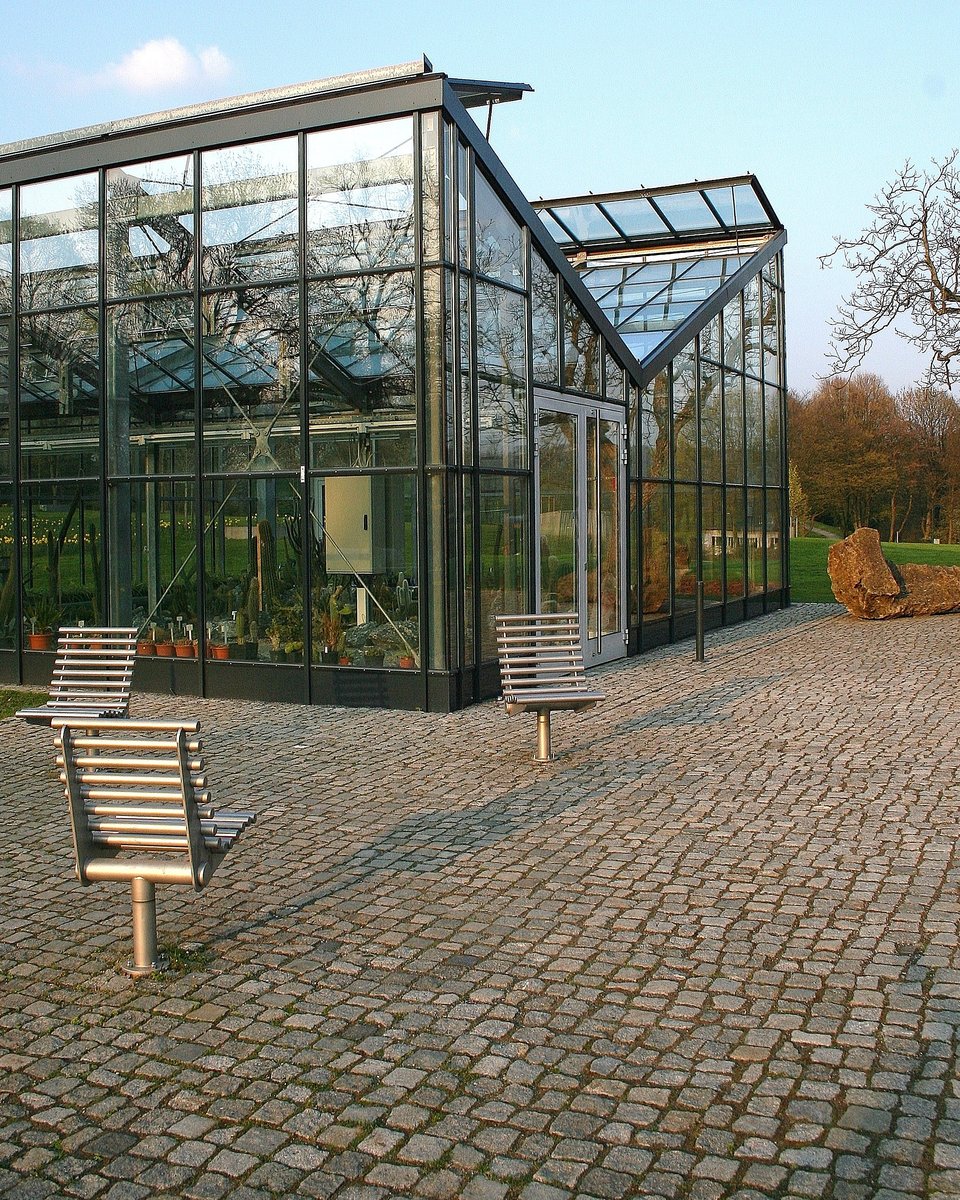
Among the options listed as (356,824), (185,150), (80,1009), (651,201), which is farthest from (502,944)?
(651,201)

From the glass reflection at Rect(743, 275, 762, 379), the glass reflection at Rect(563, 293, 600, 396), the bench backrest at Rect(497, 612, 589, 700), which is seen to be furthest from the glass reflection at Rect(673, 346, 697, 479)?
the bench backrest at Rect(497, 612, 589, 700)

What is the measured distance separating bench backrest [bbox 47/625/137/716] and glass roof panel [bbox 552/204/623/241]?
1377cm

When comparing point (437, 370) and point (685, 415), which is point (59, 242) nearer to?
point (437, 370)

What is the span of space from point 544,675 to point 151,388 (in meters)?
5.85

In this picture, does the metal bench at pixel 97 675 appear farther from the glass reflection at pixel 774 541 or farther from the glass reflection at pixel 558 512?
the glass reflection at pixel 774 541

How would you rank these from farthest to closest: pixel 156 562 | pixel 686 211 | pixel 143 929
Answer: pixel 686 211, pixel 156 562, pixel 143 929

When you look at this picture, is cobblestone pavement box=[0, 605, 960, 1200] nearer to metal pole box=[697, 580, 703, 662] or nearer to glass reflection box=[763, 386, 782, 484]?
metal pole box=[697, 580, 703, 662]

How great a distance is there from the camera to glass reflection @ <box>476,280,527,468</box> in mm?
12891

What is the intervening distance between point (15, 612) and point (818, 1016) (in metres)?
12.0

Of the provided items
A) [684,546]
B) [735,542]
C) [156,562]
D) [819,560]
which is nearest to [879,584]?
[735,542]

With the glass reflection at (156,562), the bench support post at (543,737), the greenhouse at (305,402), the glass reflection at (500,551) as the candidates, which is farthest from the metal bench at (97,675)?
the glass reflection at (500,551)

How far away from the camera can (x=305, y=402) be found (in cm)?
1266

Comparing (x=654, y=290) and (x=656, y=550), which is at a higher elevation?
(x=654, y=290)

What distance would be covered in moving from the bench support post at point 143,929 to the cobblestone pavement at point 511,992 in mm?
114
